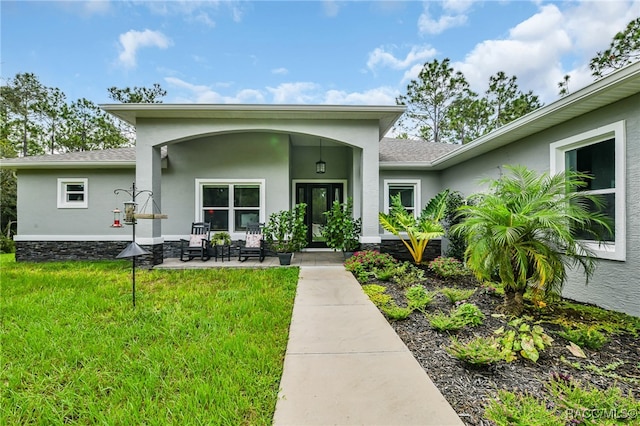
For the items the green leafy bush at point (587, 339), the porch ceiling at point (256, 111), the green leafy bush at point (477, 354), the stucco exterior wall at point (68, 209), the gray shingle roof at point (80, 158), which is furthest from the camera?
the stucco exterior wall at point (68, 209)

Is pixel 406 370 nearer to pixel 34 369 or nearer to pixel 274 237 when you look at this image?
pixel 34 369

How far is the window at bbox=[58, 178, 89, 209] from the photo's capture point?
884cm

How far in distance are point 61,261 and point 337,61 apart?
12.3 metres

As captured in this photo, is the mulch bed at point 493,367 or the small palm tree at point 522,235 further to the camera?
the small palm tree at point 522,235

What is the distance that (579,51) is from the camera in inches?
446

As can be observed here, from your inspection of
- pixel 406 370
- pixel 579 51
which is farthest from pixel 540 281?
pixel 579 51

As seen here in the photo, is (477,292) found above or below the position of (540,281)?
below

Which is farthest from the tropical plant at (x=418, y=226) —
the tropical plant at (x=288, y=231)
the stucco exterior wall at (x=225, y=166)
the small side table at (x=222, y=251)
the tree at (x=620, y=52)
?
the tree at (x=620, y=52)

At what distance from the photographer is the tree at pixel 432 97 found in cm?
1809

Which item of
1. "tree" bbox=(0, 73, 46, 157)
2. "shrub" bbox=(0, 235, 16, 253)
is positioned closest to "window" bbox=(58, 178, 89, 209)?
"shrub" bbox=(0, 235, 16, 253)

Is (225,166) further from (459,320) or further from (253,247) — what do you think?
(459,320)

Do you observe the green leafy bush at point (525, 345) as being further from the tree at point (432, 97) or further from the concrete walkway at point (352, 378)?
the tree at point (432, 97)

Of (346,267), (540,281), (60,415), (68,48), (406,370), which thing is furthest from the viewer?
(68,48)

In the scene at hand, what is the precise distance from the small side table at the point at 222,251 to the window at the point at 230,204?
0.70m
